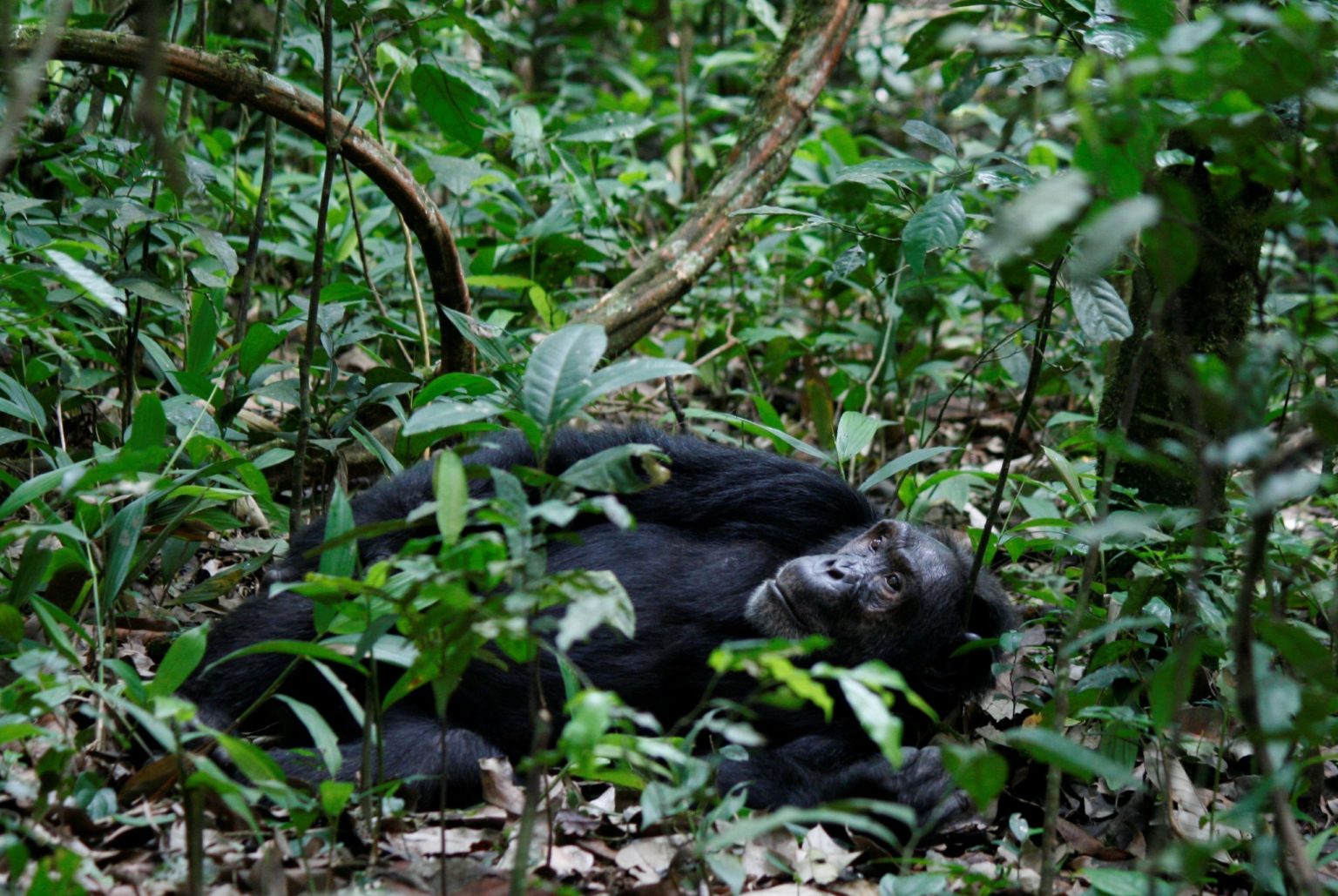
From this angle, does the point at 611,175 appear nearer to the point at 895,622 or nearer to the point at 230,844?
the point at 895,622

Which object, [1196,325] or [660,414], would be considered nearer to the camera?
[1196,325]

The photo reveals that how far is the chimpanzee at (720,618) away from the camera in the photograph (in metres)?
3.37

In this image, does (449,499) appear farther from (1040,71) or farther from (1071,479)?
(1071,479)

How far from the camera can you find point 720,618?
3891 millimetres

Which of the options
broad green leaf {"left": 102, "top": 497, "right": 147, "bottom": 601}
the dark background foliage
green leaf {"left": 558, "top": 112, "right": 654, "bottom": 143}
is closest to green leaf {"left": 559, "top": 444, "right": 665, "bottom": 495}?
the dark background foliage

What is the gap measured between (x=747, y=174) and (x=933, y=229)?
2219mm

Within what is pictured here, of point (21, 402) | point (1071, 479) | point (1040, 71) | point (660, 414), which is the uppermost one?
point (1040, 71)

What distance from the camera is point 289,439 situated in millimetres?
4188

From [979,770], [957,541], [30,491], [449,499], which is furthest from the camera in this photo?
[957,541]

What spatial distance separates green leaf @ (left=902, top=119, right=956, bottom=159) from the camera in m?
3.52

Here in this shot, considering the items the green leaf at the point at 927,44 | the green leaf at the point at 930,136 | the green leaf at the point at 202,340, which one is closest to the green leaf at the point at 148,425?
the green leaf at the point at 202,340

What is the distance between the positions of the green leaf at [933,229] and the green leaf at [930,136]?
0.24 meters

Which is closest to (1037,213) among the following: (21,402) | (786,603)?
(786,603)

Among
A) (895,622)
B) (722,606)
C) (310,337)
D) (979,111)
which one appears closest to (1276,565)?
(895,622)
